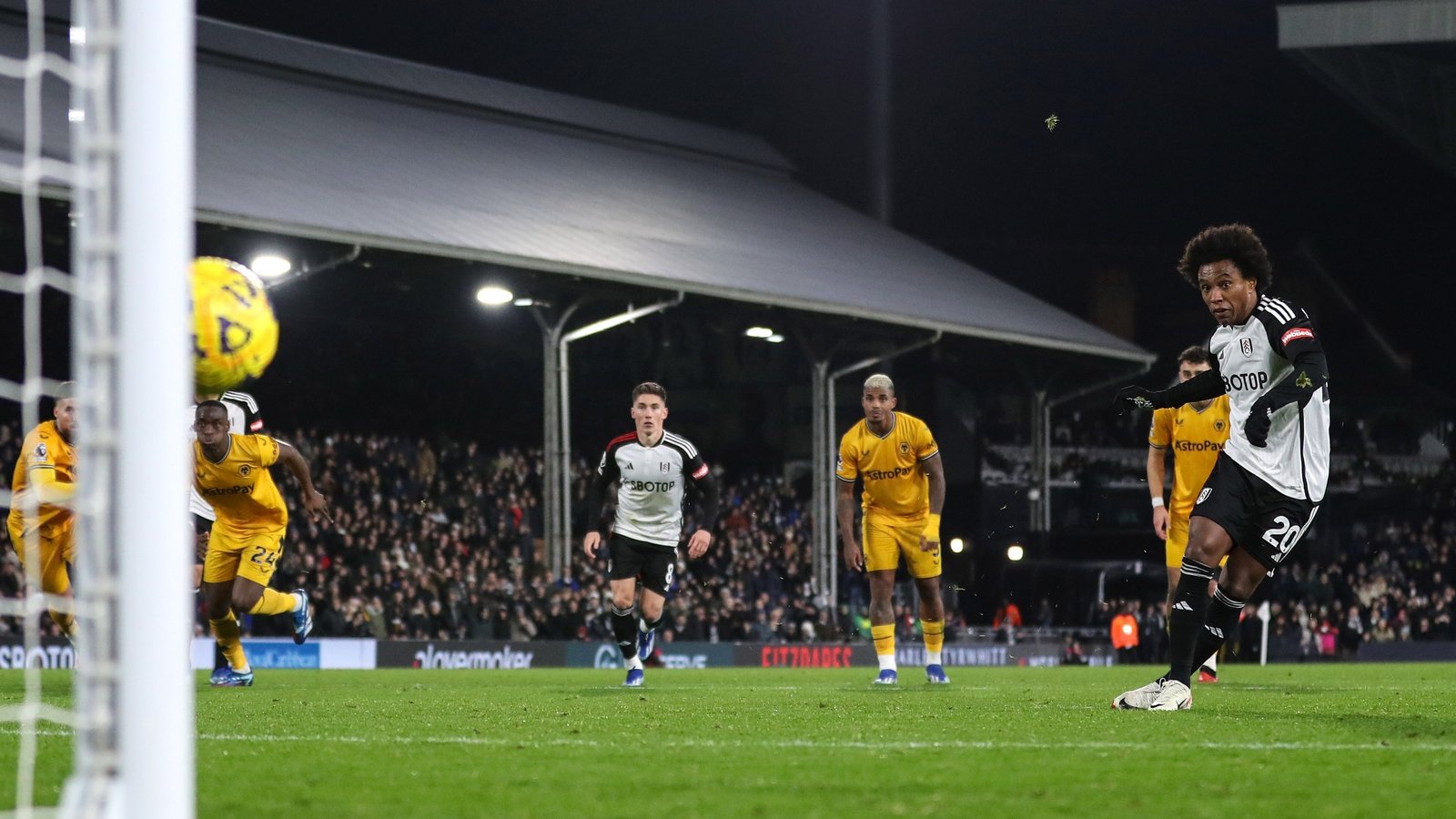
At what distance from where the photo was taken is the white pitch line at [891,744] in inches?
240

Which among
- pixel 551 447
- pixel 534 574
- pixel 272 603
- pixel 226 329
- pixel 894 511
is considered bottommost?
pixel 534 574

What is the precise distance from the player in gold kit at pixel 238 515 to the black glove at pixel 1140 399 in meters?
5.31

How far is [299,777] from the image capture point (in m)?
5.30

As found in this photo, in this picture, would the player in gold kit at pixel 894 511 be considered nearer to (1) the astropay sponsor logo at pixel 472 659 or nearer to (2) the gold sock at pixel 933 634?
(2) the gold sock at pixel 933 634

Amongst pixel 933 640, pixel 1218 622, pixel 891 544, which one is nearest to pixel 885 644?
pixel 933 640

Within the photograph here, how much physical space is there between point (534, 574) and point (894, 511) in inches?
669

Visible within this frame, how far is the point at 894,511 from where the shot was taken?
13.2 m

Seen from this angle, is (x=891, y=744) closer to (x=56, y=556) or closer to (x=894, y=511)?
(x=894, y=511)

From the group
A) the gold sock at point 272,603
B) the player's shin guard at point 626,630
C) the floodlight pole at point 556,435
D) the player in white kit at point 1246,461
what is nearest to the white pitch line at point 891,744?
the player in white kit at point 1246,461

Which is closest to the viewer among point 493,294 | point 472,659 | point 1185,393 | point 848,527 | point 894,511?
point 1185,393

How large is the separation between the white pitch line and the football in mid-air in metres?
1.39

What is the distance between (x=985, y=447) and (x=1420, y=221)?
13.3m

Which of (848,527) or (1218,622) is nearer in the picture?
(1218,622)

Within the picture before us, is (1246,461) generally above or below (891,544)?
above
